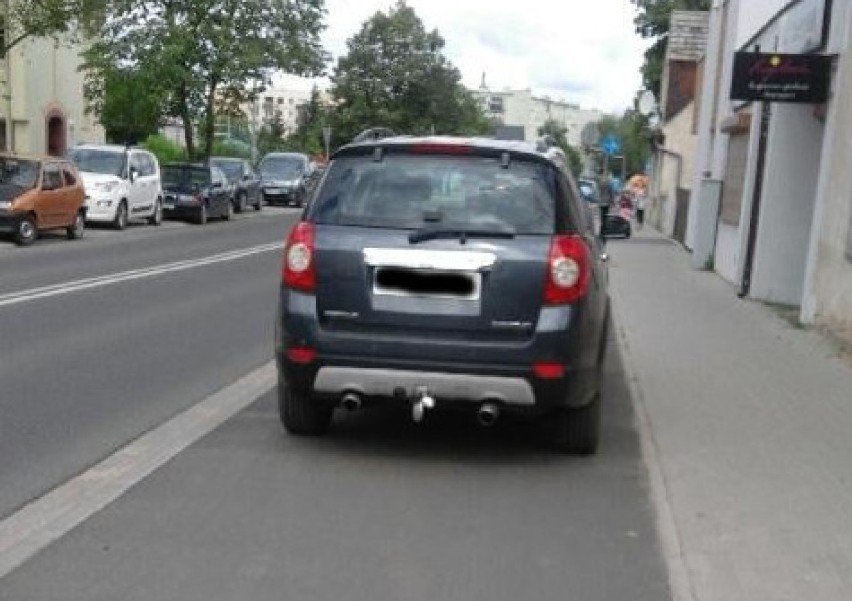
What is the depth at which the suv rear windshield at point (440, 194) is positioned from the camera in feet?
21.2

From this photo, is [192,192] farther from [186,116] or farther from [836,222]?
[836,222]

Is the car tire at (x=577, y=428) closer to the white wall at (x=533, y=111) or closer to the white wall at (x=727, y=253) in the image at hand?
the white wall at (x=727, y=253)

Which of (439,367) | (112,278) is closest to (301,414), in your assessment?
(439,367)

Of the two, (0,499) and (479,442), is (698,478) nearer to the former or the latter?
(479,442)

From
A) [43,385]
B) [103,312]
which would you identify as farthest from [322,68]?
[43,385]

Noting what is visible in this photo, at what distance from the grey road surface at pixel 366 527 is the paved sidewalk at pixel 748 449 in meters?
0.26

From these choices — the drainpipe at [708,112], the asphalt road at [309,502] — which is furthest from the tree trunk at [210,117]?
the asphalt road at [309,502]

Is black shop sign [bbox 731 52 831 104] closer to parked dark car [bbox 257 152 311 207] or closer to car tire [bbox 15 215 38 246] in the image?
car tire [bbox 15 215 38 246]

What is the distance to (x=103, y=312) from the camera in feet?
40.4

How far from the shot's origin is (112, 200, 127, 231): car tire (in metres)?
26.8

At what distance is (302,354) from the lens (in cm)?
644

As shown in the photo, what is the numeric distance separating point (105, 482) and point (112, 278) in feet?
33.8

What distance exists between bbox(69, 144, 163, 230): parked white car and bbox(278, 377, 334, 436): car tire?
2003 centimetres

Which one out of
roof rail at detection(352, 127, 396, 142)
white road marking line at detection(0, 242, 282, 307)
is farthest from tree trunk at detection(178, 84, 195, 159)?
roof rail at detection(352, 127, 396, 142)
